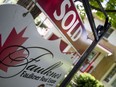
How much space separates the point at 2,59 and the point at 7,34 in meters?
0.24

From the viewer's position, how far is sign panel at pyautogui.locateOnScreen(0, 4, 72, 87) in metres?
2.07

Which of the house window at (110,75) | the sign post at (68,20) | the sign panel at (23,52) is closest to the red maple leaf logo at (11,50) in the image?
the sign panel at (23,52)

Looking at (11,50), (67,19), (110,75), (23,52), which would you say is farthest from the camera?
(110,75)

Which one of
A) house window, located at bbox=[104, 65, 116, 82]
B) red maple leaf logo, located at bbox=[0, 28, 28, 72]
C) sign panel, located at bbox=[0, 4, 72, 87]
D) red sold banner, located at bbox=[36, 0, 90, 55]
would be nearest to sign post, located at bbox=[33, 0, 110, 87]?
red sold banner, located at bbox=[36, 0, 90, 55]

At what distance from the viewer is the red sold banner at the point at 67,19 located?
7.91 ft

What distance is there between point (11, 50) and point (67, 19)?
78cm

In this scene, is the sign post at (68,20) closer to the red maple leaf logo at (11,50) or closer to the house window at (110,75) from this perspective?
the red maple leaf logo at (11,50)

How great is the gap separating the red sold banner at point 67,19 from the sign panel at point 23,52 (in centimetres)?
17

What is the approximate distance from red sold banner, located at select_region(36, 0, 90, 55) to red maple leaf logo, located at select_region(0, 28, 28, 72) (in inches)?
13.3

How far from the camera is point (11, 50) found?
222 cm

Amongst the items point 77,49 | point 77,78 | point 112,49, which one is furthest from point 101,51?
point 77,49

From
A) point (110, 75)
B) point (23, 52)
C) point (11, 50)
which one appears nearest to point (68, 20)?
point (23, 52)

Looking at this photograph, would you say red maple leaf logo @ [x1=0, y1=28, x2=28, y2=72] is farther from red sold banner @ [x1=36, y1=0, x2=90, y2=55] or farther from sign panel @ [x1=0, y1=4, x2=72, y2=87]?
red sold banner @ [x1=36, y1=0, x2=90, y2=55]

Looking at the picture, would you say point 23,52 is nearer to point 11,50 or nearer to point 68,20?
point 11,50
